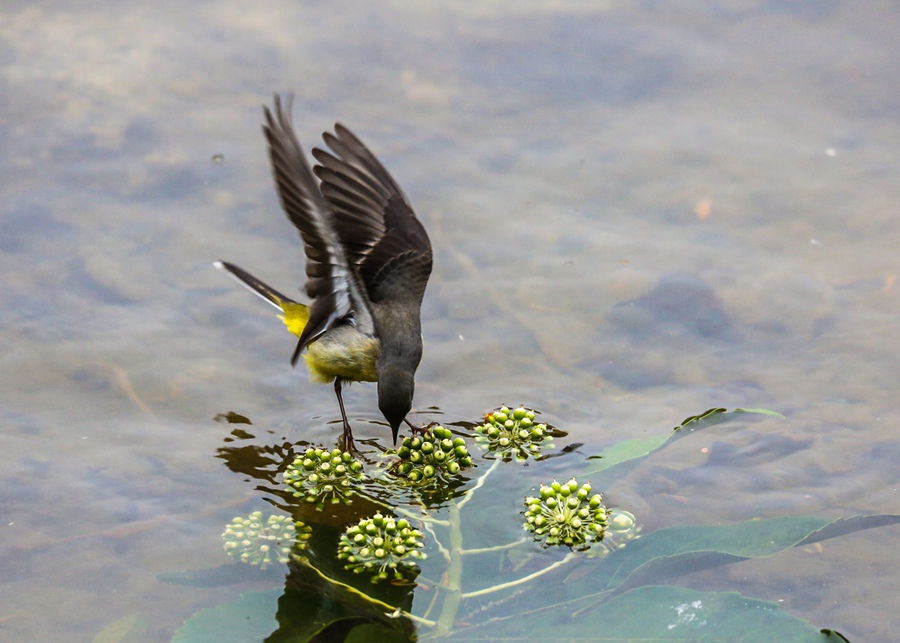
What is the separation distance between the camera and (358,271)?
6.09 m

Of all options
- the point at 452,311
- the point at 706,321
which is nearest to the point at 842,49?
the point at 706,321

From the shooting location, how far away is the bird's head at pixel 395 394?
575 cm

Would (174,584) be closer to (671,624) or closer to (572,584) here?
(572,584)

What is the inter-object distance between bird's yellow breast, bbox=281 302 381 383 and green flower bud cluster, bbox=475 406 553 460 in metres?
1.02

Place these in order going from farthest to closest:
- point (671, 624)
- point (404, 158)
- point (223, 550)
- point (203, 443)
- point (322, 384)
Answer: point (404, 158) < point (322, 384) < point (203, 443) < point (223, 550) < point (671, 624)

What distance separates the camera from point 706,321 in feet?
23.4

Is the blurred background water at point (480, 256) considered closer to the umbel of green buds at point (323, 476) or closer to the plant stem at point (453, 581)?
the umbel of green buds at point (323, 476)

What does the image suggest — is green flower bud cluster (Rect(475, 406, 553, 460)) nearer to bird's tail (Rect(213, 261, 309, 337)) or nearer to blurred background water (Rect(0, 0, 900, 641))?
blurred background water (Rect(0, 0, 900, 641))

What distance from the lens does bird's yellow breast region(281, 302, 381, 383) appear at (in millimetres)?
6297

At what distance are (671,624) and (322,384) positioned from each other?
9.92ft

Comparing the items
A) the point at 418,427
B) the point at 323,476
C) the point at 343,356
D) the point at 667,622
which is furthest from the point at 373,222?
the point at 667,622

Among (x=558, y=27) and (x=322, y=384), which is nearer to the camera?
(x=322, y=384)

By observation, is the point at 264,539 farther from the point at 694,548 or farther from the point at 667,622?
the point at 694,548

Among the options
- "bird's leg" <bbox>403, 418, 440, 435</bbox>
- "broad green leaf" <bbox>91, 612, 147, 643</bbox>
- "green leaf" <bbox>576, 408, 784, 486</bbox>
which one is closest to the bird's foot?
"bird's leg" <bbox>403, 418, 440, 435</bbox>
